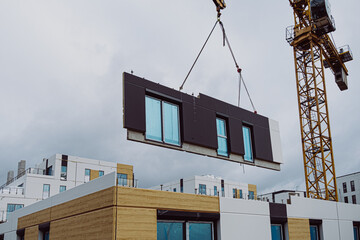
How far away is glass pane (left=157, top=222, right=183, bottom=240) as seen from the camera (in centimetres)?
1736

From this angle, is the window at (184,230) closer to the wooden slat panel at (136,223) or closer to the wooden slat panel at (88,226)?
the wooden slat panel at (136,223)

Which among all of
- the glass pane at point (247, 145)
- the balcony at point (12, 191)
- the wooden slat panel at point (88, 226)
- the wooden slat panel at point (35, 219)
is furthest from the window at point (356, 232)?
the balcony at point (12, 191)

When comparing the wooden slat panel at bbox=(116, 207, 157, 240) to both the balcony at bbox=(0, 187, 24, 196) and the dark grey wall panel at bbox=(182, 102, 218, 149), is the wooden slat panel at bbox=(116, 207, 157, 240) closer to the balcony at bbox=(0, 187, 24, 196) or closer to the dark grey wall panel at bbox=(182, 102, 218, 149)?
the dark grey wall panel at bbox=(182, 102, 218, 149)

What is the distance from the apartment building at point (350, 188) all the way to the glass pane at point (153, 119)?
71.3 meters

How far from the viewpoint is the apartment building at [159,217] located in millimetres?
15844

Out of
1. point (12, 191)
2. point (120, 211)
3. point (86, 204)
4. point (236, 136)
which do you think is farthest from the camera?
point (12, 191)

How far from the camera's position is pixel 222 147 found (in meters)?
23.5

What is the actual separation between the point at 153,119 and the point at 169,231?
590cm

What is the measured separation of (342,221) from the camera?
29438mm

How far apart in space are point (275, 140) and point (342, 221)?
29.0ft

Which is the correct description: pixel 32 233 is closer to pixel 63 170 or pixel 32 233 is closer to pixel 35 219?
pixel 35 219

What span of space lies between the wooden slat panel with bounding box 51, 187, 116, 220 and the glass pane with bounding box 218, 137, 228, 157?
9.03 meters

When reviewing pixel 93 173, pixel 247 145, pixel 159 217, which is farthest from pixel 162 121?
pixel 93 173

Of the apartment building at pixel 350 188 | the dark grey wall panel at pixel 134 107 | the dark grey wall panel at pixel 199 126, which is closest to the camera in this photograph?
the dark grey wall panel at pixel 134 107
